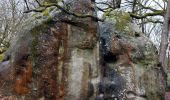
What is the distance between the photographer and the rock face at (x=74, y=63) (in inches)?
360

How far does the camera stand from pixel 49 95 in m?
9.11

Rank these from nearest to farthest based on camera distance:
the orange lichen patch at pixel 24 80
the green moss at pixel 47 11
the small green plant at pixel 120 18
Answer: the orange lichen patch at pixel 24 80 < the green moss at pixel 47 11 < the small green plant at pixel 120 18

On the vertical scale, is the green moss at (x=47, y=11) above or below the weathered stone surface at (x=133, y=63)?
above

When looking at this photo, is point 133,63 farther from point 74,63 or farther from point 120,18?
point 74,63

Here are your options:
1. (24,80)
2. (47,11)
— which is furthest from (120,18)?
(24,80)

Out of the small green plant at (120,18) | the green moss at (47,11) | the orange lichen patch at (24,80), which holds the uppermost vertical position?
the green moss at (47,11)

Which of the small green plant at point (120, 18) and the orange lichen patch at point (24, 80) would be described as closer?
the orange lichen patch at point (24, 80)

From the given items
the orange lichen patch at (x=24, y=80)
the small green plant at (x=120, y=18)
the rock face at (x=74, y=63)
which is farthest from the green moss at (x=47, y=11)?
the small green plant at (x=120, y=18)

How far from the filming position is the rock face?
915 centimetres

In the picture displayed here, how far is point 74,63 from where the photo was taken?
9.34m

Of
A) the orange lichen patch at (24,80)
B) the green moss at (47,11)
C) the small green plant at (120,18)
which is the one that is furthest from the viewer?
the small green plant at (120,18)

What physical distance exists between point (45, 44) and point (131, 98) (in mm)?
2717

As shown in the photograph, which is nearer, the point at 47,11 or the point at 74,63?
the point at 74,63

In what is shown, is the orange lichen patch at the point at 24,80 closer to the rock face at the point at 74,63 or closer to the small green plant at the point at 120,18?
the rock face at the point at 74,63
